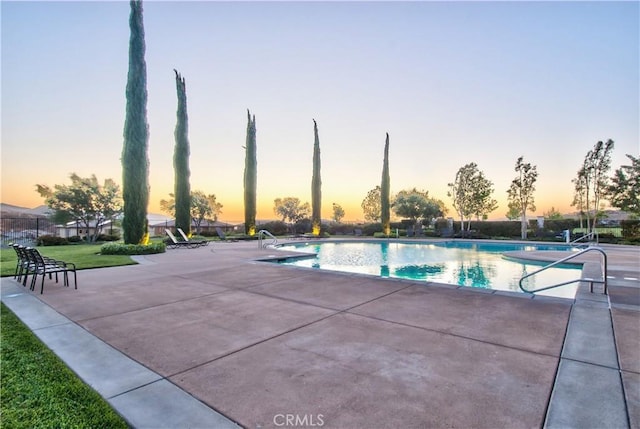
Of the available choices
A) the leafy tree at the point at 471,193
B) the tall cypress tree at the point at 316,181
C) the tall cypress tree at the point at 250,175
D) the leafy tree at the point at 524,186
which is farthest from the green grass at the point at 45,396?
the leafy tree at the point at 471,193

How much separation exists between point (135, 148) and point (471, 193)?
28.9 m

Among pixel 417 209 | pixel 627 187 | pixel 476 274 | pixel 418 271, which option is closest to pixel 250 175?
pixel 417 209

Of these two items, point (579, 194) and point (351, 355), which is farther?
point (579, 194)

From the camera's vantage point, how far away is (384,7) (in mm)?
13836

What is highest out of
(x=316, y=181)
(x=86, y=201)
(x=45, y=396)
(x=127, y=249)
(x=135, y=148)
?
(x=316, y=181)

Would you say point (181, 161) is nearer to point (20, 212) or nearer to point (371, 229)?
point (371, 229)

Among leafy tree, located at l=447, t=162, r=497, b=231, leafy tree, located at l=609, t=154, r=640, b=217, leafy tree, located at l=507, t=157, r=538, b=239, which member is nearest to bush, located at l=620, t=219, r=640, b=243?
leafy tree, located at l=609, t=154, r=640, b=217

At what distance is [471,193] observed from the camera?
30.8 metres

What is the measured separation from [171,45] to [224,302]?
16361 millimetres

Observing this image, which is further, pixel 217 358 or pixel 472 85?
pixel 472 85

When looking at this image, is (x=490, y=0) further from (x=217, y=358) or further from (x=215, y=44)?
(x=217, y=358)

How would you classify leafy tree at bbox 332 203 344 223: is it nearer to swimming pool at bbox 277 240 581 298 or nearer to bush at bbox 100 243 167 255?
swimming pool at bbox 277 240 581 298

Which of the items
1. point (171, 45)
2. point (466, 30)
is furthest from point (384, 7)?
point (171, 45)

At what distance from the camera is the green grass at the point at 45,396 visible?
1.98 m
